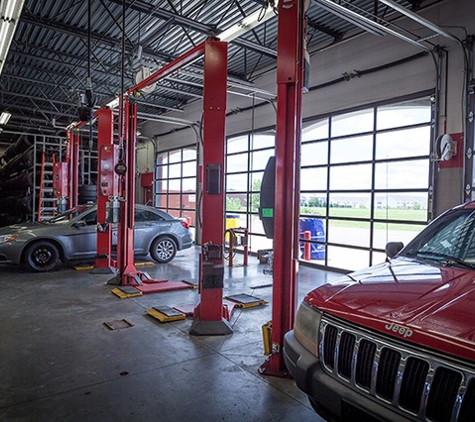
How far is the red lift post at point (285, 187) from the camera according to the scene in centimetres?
324

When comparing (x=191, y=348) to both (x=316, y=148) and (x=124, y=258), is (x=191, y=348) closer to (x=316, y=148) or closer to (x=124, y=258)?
(x=124, y=258)

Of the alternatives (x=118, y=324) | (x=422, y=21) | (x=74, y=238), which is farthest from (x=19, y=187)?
(x=422, y=21)

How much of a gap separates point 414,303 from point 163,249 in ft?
24.9

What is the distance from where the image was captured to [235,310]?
17.4 ft

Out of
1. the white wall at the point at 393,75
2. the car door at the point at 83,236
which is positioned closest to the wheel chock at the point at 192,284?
the car door at the point at 83,236

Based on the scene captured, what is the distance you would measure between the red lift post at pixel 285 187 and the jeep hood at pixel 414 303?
84cm

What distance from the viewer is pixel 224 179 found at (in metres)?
4.32

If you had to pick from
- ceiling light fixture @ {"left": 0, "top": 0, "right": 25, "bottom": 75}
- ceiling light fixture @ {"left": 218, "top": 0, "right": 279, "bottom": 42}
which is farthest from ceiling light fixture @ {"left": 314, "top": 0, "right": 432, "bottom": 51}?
ceiling light fixture @ {"left": 0, "top": 0, "right": 25, "bottom": 75}

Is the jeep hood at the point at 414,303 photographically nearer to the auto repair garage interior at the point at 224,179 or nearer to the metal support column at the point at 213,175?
the auto repair garage interior at the point at 224,179

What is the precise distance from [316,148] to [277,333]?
6.66 meters

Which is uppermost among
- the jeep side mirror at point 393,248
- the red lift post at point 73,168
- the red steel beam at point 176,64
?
the red steel beam at point 176,64

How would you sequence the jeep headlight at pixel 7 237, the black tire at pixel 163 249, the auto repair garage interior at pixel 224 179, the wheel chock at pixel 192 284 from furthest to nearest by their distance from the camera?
the black tire at pixel 163 249 < the jeep headlight at pixel 7 237 < the wheel chock at pixel 192 284 < the auto repair garage interior at pixel 224 179

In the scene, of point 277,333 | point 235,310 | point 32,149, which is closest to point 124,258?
point 235,310

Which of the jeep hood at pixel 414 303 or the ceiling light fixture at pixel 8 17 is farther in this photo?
the ceiling light fixture at pixel 8 17
